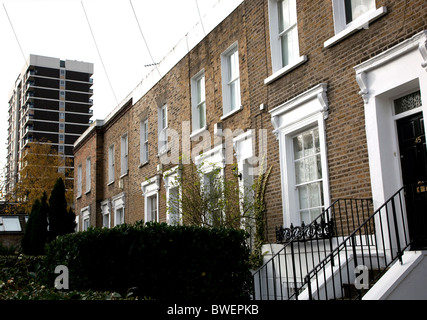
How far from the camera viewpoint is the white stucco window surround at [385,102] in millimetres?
7129

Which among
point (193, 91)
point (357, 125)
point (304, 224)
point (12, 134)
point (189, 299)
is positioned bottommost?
point (189, 299)

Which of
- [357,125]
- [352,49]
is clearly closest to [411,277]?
[357,125]

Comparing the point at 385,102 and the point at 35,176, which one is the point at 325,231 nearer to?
the point at 385,102

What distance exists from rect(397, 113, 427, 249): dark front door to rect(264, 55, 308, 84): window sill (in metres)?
2.48

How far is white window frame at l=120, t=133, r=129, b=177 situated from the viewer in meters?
19.8

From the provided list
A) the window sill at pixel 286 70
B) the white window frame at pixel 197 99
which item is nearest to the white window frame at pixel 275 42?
the window sill at pixel 286 70

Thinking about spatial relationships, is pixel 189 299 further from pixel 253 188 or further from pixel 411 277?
pixel 253 188

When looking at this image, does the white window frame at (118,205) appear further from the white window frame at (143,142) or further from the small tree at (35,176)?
the small tree at (35,176)

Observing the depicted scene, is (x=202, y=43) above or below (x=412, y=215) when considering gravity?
above

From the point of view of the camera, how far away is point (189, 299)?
704cm

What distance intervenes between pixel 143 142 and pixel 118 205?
3.61 metres

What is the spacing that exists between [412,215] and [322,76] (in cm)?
293

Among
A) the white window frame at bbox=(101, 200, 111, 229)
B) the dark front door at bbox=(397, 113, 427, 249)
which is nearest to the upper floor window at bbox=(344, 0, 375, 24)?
the dark front door at bbox=(397, 113, 427, 249)
